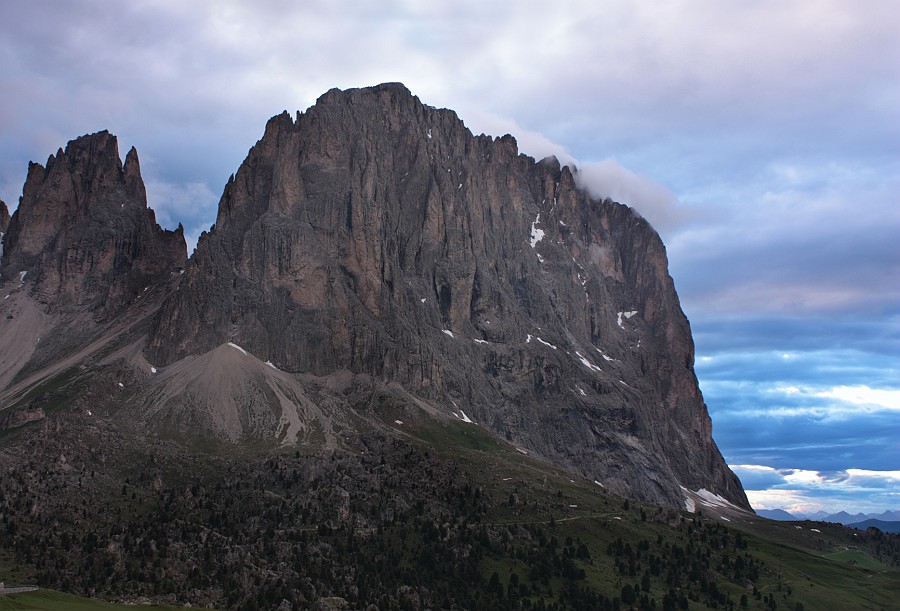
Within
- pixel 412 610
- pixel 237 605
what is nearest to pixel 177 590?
pixel 237 605

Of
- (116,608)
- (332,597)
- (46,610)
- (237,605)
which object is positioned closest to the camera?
(46,610)

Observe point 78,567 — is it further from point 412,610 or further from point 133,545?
point 412,610

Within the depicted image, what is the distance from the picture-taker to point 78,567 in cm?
18250

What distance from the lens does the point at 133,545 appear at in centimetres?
19488

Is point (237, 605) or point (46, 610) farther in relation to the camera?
point (237, 605)

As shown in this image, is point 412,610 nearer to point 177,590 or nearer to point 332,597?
point 332,597

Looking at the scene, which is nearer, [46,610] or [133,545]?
[46,610]

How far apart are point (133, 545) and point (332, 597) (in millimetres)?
42062

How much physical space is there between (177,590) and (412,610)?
153 feet

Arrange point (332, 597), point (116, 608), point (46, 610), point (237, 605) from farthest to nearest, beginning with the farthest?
point (332, 597) → point (237, 605) → point (116, 608) → point (46, 610)

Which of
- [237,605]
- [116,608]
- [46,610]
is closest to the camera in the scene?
[46,610]

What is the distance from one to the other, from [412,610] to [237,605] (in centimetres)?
3569

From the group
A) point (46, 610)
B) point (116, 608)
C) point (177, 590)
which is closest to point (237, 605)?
point (177, 590)

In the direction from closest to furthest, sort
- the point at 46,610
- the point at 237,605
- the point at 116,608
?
1. the point at 46,610
2. the point at 116,608
3. the point at 237,605
